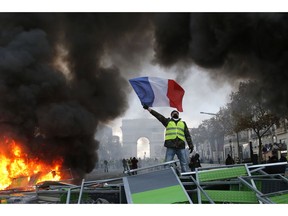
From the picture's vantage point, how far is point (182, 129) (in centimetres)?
595

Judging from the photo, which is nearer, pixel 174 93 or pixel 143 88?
pixel 143 88

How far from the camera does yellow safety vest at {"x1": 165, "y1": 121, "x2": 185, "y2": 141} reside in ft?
19.4

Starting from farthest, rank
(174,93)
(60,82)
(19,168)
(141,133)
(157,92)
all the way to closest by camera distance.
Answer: (141,133), (60,82), (19,168), (174,93), (157,92)

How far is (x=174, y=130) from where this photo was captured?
592cm

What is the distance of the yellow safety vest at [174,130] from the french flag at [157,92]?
71 centimetres

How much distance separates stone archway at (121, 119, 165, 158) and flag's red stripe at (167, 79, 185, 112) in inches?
822

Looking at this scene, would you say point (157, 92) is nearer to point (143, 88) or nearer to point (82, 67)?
point (143, 88)

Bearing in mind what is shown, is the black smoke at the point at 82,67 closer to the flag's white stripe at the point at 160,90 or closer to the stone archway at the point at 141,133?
the flag's white stripe at the point at 160,90

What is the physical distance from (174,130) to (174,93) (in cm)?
90

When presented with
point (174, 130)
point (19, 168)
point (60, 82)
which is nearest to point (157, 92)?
point (174, 130)

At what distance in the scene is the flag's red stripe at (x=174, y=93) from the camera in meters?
6.54

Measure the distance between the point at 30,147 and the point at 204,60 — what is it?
7.34 meters

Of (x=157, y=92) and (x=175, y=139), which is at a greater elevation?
(x=157, y=92)

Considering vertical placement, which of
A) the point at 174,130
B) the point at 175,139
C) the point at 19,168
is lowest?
the point at 19,168
